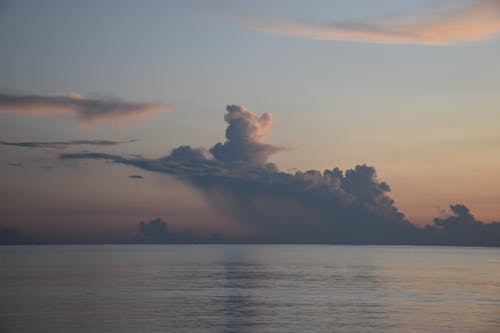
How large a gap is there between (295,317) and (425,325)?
17169mm

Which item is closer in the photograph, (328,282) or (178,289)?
(178,289)

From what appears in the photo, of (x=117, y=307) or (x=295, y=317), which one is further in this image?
(x=117, y=307)

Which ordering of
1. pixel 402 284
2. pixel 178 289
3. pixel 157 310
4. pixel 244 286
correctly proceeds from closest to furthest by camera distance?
pixel 157 310, pixel 178 289, pixel 244 286, pixel 402 284

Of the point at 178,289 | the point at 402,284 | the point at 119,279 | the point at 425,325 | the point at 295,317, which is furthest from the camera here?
the point at 119,279

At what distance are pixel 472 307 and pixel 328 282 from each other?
167 ft

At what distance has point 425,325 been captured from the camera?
81.6 meters

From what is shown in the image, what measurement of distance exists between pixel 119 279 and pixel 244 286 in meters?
38.3

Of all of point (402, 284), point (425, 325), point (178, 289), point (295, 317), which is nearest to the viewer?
point (425, 325)

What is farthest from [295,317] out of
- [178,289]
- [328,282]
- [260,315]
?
[328,282]

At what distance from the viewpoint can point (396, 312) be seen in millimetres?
93688

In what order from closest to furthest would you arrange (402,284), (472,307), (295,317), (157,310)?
1. (295,317)
2. (157,310)
3. (472,307)
4. (402,284)

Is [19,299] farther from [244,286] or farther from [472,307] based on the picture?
[472,307]

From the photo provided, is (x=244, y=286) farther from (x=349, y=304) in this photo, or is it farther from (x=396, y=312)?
(x=396, y=312)

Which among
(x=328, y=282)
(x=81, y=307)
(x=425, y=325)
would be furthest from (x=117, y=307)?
(x=328, y=282)
